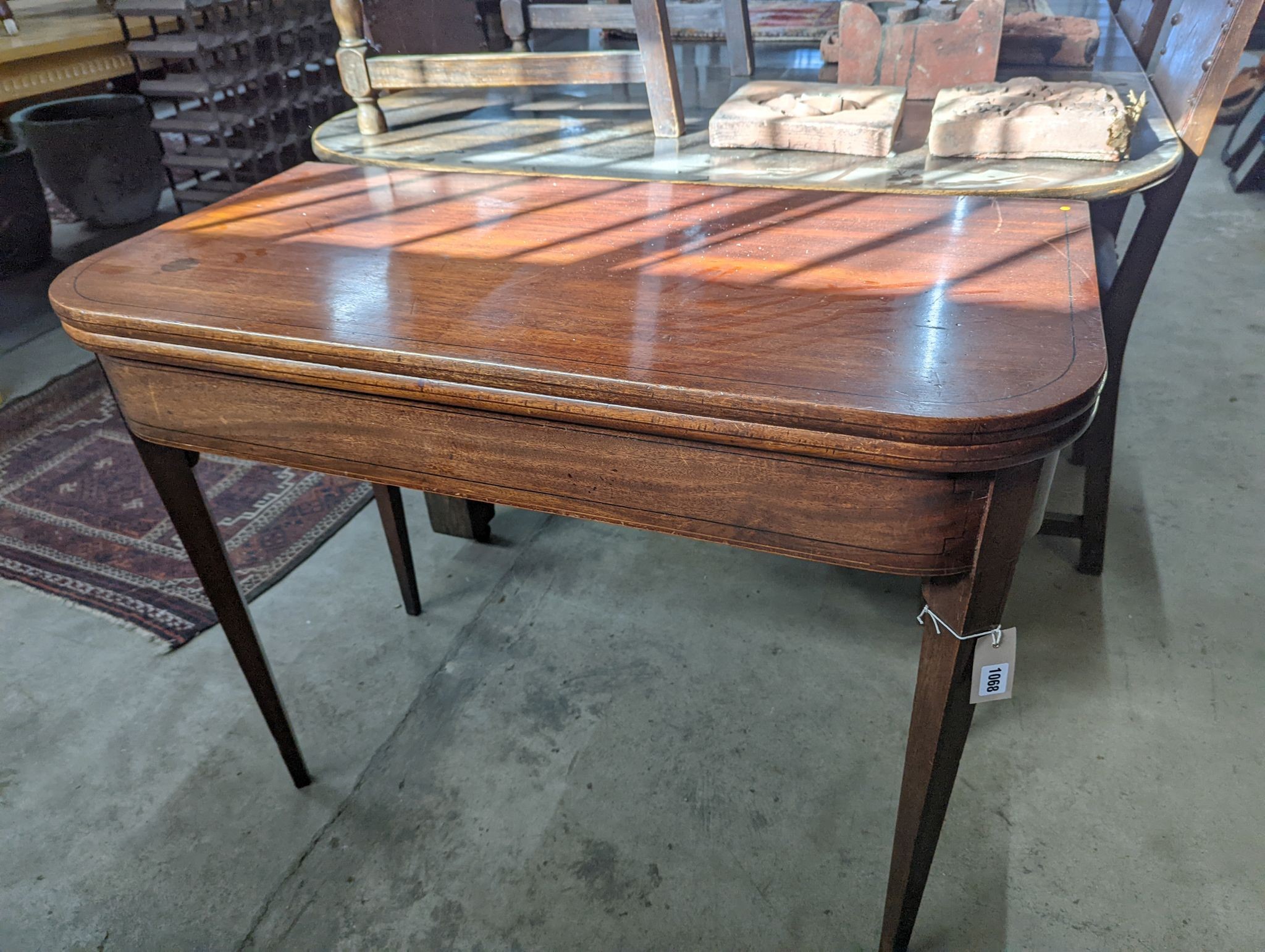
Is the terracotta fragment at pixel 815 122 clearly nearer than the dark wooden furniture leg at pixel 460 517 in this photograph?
Yes

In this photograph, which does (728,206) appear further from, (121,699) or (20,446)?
(20,446)

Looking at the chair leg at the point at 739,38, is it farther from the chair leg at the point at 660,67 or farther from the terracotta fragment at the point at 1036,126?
the terracotta fragment at the point at 1036,126

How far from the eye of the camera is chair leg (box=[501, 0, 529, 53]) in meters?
2.19

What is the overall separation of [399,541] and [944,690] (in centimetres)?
128

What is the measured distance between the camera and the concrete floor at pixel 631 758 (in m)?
1.37

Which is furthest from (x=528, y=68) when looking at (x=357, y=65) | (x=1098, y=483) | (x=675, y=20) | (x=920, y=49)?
(x=1098, y=483)

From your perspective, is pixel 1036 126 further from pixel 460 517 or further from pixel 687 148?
pixel 460 517

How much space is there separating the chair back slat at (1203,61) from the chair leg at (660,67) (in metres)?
0.91

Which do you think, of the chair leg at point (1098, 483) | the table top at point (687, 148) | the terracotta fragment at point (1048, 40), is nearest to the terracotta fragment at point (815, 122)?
the table top at point (687, 148)

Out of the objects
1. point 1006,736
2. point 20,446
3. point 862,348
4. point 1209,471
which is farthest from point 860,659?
point 20,446

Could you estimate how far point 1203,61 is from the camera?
1.40 meters

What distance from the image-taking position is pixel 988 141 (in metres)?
1.44

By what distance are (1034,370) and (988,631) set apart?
0.96 ft

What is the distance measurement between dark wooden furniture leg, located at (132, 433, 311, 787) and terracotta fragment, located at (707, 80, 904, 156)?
112 cm
